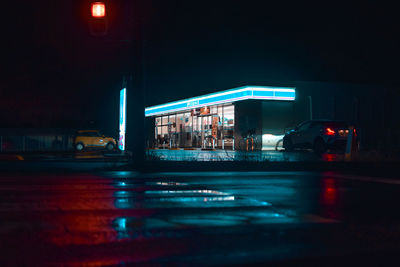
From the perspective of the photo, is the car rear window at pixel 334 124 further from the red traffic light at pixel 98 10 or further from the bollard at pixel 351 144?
the red traffic light at pixel 98 10

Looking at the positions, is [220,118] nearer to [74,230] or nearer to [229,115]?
[229,115]

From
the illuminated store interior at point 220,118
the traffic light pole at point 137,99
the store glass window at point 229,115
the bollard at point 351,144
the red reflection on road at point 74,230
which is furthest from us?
the store glass window at point 229,115

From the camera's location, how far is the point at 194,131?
146ft

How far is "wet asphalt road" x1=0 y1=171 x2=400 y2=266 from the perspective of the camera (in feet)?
16.0

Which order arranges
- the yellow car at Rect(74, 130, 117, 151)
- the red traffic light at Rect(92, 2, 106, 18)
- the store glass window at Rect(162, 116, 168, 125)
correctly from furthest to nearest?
the store glass window at Rect(162, 116, 168, 125), the yellow car at Rect(74, 130, 117, 151), the red traffic light at Rect(92, 2, 106, 18)

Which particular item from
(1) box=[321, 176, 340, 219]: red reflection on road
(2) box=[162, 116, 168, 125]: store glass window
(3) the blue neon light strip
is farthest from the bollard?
(2) box=[162, 116, 168, 125]: store glass window

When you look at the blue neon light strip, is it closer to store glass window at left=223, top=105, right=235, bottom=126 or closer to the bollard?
store glass window at left=223, top=105, right=235, bottom=126

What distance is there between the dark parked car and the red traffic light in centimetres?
1386

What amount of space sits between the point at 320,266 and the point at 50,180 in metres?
8.93

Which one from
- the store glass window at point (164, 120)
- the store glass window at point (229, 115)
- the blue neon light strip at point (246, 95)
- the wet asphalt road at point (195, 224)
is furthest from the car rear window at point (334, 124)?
the store glass window at point (164, 120)

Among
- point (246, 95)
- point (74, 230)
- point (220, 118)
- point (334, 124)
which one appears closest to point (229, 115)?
point (220, 118)

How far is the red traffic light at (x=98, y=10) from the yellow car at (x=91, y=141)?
2652 cm

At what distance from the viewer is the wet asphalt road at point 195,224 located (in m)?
4.87

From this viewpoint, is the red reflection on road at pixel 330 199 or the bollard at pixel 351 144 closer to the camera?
the red reflection on road at pixel 330 199
